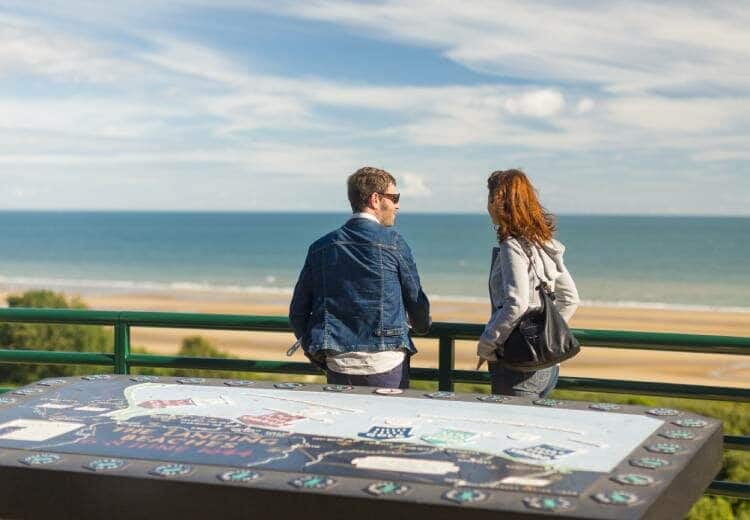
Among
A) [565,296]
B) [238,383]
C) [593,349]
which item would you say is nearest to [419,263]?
[593,349]

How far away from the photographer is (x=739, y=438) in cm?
483

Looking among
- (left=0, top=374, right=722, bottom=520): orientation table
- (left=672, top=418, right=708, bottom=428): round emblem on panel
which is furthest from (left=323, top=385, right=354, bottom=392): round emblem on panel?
(left=672, top=418, right=708, bottom=428): round emblem on panel

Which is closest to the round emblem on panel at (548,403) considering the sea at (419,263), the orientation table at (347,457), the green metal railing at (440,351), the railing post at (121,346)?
the orientation table at (347,457)

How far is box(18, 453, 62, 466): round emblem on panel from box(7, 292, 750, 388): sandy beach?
18727mm

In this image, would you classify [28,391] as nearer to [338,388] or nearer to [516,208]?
[338,388]

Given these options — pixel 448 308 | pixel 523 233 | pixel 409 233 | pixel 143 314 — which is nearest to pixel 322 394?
pixel 523 233

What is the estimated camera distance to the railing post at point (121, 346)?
5.84m

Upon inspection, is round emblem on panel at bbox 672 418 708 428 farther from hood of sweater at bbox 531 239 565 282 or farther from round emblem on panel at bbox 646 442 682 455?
hood of sweater at bbox 531 239 565 282

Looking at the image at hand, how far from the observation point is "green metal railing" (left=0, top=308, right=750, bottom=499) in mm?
4844

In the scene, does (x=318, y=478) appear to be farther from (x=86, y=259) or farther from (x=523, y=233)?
(x=86, y=259)

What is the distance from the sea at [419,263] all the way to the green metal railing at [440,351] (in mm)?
46175

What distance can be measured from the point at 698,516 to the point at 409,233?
9909 cm

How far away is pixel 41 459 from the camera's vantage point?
10.6ft

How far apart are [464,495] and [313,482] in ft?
1.40
